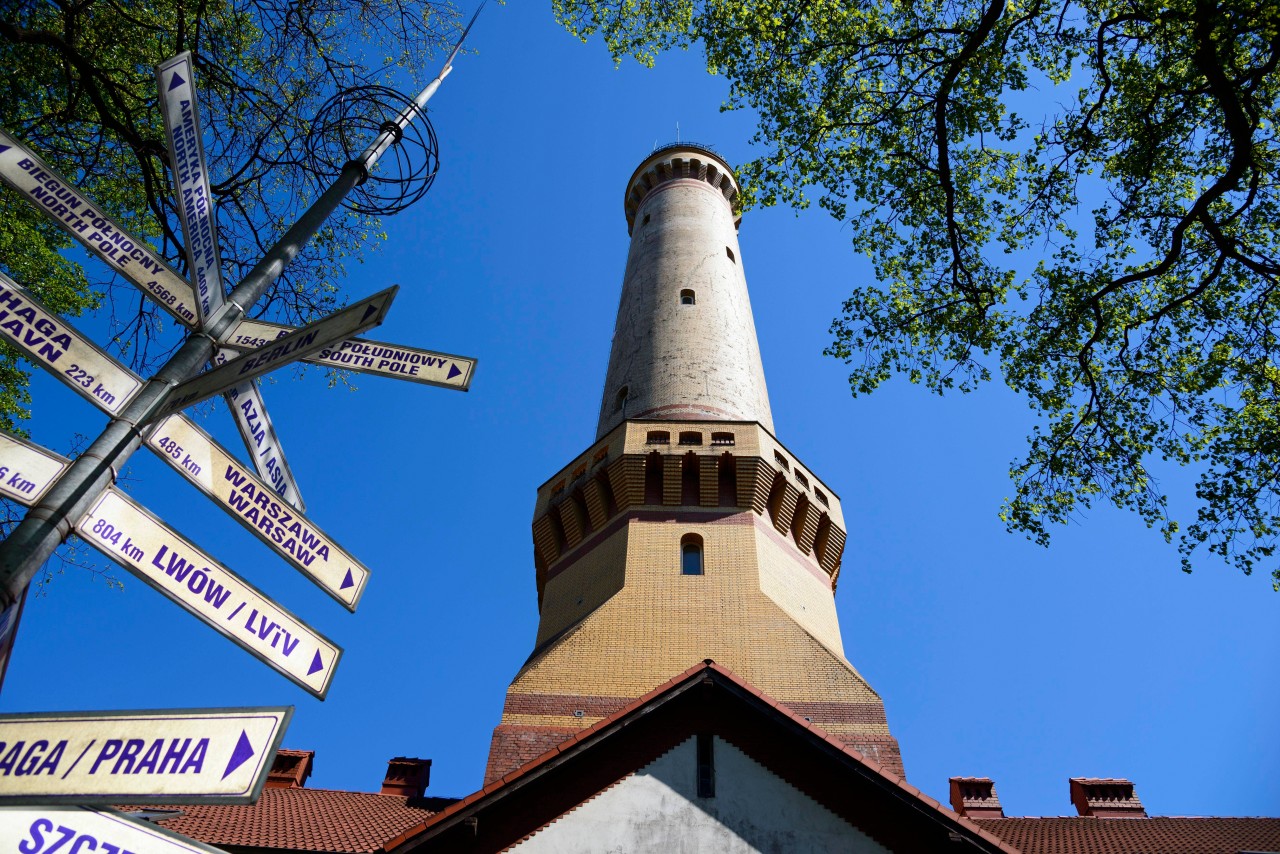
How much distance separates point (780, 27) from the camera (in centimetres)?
1558

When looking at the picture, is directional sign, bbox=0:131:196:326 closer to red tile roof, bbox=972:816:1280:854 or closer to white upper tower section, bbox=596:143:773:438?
red tile roof, bbox=972:816:1280:854

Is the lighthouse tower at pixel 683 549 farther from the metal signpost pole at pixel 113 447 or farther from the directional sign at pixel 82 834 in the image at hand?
the directional sign at pixel 82 834

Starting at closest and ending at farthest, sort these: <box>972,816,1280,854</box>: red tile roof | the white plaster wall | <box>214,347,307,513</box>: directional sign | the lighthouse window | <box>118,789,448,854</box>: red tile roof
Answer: <box>214,347,307,513</box>: directional sign → the white plaster wall → <box>118,789,448,854</box>: red tile roof → <box>972,816,1280,854</box>: red tile roof → the lighthouse window

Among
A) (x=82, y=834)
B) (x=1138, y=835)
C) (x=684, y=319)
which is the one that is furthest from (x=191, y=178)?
(x=684, y=319)

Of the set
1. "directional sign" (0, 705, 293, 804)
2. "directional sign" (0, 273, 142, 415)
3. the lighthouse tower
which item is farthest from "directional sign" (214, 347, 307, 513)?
the lighthouse tower

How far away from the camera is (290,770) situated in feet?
55.8

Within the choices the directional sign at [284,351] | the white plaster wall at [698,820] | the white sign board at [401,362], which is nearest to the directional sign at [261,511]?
Result: the directional sign at [284,351]

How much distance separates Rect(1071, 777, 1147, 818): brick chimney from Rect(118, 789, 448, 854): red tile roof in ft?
40.5

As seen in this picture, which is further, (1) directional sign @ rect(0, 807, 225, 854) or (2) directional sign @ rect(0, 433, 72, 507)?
(2) directional sign @ rect(0, 433, 72, 507)

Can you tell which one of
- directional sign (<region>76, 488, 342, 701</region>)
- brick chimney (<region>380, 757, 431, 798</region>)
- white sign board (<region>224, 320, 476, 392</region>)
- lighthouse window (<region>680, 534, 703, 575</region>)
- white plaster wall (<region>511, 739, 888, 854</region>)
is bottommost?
directional sign (<region>76, 488, 342, 701</region>)

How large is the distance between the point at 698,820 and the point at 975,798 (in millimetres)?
9467

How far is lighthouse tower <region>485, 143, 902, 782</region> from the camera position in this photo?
1561cm

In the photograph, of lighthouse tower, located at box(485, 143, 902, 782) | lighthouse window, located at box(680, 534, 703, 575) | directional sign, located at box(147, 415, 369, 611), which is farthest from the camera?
lighthouse window, located at box(680, 534, 703, 575)

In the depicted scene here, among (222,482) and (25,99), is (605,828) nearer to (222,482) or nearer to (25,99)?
(222,482)
